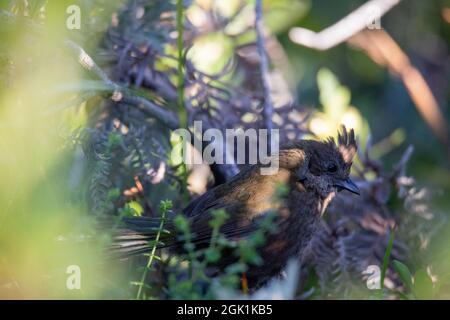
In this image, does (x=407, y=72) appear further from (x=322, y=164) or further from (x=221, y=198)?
(x=221, y=198)

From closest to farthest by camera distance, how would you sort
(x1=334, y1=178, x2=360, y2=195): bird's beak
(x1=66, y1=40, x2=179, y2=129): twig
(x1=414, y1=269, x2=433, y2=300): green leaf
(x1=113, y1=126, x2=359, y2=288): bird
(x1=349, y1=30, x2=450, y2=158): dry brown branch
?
(x1=414, y1=269, x2=433, y2=300): green leaf < (x1=66, y1=40, x2=179, y2=129): twig < (x1=113, y1=126, x2=359, y2=288): bird < (x1=334, y1=178, x2=360, y2=195): bird's beak < (x1=349, y1=30, x2=450, y2=158): dry brown branch

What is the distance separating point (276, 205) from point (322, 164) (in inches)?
16.6

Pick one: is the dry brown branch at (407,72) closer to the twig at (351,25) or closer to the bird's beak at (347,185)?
the twig at (351,25)

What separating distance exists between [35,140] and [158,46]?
2.38 meters

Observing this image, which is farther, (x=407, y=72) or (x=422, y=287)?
(x=407, y=72)

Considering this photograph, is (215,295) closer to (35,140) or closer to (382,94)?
(35,140)

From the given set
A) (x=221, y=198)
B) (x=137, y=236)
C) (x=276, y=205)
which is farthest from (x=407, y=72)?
(x=137, y=236)

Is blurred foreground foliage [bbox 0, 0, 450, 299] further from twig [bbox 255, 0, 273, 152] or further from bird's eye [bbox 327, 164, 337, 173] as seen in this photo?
bird's eye [bbox 327, 164, 337, 173]

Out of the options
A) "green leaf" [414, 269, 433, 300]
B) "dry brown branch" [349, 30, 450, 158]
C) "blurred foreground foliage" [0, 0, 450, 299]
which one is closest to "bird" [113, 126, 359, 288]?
"blurred foreground foliage" [0, 0, 450, 299]

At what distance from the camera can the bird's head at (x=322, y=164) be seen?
425 centimetres

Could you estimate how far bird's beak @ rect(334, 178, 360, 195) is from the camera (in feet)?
13.8

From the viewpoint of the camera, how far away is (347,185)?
4.25 metres

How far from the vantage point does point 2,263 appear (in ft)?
6.50
